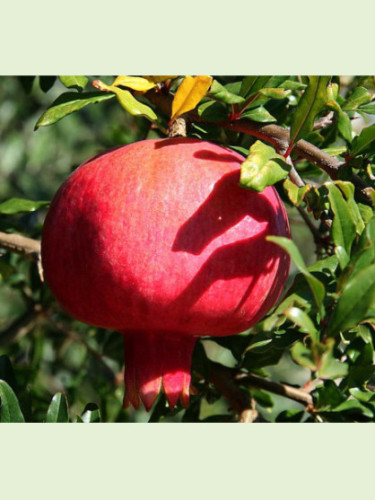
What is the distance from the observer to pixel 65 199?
44.8 inches

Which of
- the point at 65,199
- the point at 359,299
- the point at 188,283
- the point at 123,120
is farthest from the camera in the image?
the point at 123,120

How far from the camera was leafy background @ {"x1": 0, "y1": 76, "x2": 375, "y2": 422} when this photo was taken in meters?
0.99

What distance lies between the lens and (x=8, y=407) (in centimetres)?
121

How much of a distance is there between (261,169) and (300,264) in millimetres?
171

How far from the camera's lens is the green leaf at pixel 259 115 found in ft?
4.05

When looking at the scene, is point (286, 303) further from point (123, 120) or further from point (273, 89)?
point (123, 120)

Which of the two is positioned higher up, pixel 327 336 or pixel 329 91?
pixel 329 91

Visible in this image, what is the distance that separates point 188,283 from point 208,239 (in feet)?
0.22

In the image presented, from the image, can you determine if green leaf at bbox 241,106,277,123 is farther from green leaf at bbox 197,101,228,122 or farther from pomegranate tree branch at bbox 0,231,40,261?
pomegranate tree branch at bbox 0,231,40,261

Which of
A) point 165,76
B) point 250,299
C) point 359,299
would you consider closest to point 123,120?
point 165,76

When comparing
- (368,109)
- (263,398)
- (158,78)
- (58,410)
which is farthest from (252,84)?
(263,398)

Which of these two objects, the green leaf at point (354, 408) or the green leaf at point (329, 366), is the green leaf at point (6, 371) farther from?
the green leaf at point (329, 366)

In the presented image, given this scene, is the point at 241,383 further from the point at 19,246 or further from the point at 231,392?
the point at 19,246

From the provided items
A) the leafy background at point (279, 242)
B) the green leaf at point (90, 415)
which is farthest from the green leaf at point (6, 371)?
the green leaf at point (90, 415)
